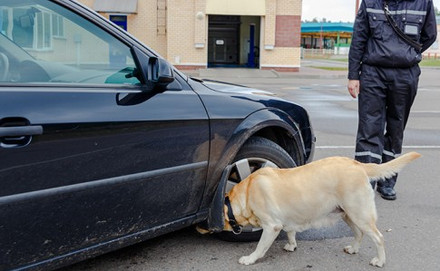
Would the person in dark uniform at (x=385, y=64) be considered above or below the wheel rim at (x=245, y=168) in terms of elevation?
above

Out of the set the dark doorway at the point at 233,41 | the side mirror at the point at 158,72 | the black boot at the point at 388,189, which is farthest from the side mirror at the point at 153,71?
the dark doorway at the point at 233,41

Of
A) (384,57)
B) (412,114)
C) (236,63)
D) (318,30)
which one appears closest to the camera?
(384,57)

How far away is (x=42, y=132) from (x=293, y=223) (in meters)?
1.67

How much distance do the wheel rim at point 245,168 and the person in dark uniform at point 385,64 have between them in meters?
1.43

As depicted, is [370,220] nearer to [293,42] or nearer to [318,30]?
[293,42]

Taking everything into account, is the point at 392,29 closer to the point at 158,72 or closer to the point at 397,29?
the point at 397,29

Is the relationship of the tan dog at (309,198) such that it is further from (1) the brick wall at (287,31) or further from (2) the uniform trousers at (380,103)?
(1) the brick wall at (287,31)

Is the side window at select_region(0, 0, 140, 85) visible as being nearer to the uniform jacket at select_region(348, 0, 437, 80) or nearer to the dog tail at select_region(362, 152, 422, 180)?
the dog tail at select_region(362, 152, 422, 180)

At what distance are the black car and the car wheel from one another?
16 millimetres

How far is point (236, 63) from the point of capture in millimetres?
29641

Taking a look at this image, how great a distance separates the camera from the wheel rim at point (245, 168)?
322 cm

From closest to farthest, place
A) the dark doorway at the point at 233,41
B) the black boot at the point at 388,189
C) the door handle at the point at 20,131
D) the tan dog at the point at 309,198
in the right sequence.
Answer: the door handle at the point at 20,131 → the tan dog at the point at 309,198 → the black boot at the point at 388,189 → the dark doorway at the point at 233,41

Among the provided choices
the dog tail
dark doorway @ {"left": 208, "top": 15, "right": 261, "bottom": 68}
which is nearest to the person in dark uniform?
the dog tail

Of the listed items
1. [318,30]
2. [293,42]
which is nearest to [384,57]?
[293,42]
